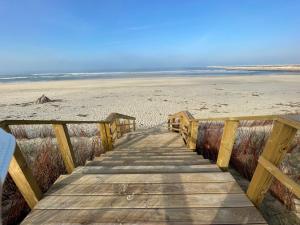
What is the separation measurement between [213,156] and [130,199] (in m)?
3.20

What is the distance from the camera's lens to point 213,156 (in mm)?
4684

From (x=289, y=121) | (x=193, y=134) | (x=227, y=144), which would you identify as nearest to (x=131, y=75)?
(x=193, y=134)

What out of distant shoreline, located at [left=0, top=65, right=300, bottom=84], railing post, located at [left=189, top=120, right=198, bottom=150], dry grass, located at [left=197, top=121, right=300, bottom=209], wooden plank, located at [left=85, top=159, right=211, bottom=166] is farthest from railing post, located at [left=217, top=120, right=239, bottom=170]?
distant shoreline, located at [left=0, top=65, right=300, bottom=84]

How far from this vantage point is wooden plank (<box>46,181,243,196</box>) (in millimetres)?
2085

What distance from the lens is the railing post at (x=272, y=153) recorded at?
5.28 ft

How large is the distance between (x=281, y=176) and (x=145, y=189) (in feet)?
4.19

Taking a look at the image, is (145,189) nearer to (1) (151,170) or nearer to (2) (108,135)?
(1) (151,170)

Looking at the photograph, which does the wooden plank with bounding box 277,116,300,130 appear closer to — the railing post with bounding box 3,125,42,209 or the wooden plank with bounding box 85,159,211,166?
the wooden plank with bounding box 85,159,211,166

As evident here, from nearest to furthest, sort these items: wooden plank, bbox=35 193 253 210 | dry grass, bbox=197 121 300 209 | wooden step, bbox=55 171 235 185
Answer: wooden plank, bbox=35 193 253 210 → wooden step, bbox=55 171 235 185 → dry grass, bbox=197 121 300 209

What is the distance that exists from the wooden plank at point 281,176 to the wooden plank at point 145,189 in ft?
1.60

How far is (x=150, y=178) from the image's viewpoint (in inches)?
92.0

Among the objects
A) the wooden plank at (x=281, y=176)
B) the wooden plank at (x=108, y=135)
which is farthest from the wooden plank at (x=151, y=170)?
the wooden plank at (x=108, y=135)

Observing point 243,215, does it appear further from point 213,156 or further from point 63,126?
point 213,156

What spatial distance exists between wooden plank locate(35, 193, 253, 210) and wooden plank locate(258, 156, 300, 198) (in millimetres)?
430
